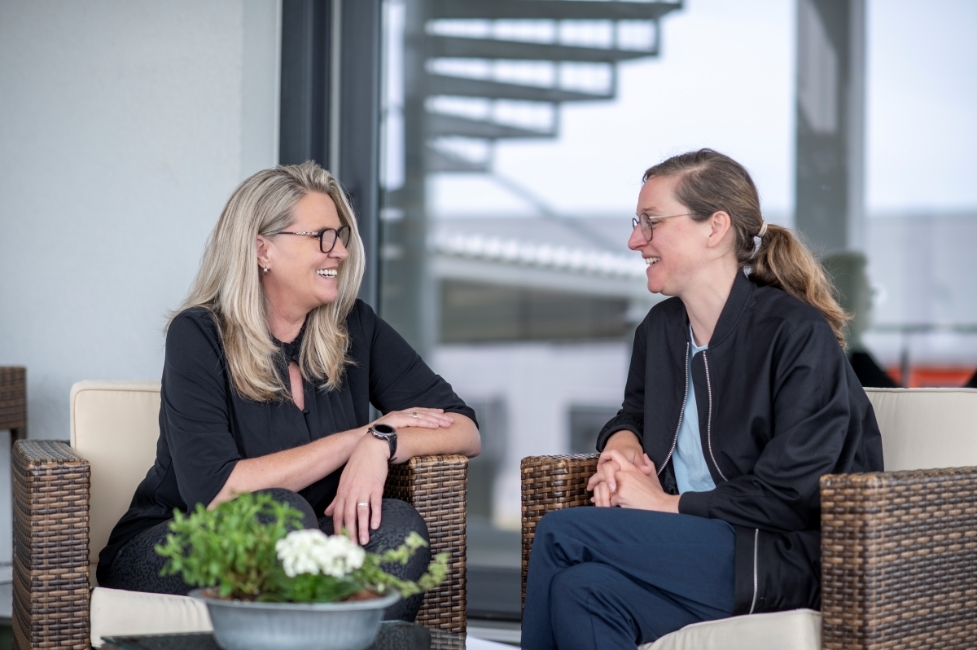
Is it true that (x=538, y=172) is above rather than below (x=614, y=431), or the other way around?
above

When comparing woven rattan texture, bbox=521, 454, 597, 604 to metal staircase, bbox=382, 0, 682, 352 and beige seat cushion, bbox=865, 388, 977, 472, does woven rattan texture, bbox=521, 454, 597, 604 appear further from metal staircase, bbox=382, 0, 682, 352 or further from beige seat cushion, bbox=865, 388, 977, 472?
metal staircase, bbox=382, 0, 682, 352

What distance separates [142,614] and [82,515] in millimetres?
282

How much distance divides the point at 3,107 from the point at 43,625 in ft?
6.40

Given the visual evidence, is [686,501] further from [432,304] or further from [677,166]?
[432,304]

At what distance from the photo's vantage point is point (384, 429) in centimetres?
217

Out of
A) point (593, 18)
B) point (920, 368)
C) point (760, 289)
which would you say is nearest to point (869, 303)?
point (920, 368)

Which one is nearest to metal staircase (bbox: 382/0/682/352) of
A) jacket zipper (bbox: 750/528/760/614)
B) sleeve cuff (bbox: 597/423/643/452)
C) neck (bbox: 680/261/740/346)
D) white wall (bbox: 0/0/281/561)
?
white wall (bbox: 0/0/281/561)

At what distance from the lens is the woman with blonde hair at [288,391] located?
2027mm

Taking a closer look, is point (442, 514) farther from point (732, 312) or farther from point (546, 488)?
point (732, 312)

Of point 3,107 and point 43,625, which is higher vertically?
point 3,107

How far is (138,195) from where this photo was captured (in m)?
3.24

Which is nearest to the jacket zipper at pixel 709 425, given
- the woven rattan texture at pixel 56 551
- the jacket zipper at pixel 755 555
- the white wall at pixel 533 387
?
the jacket zipper at pixel 755 555

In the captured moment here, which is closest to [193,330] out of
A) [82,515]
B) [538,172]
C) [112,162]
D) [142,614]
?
[82,515]

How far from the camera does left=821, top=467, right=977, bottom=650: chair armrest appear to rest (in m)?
1.69
